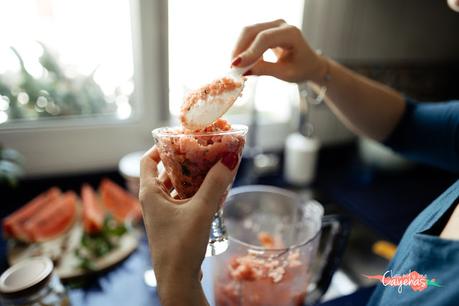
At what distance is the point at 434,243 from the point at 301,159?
735 mm

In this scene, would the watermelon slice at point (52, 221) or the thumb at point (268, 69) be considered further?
the watermelon slice at point (52, 221)

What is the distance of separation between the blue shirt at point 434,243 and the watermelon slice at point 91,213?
2.19 ft

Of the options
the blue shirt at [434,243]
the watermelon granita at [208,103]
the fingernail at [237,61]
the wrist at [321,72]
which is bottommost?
the blue shirt at [434,243]

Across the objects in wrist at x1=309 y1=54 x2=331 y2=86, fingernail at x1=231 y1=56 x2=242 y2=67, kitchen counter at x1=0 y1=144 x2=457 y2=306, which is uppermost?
fingernail at x1=231 y1=56 x2=242 y2=67

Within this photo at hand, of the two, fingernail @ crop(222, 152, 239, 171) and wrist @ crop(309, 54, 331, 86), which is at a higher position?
wrist @ crop(309, 54, 331, 86)

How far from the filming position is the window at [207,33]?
102 cm

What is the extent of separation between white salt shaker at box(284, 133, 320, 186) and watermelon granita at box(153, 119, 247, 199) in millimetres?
693

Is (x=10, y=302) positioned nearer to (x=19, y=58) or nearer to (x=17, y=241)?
(x=17, y=241)

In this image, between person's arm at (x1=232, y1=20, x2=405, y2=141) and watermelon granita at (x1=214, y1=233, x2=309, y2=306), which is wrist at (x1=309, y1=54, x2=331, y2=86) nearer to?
person's arm at (x1=232, y1=20, x2=405, y2=141)

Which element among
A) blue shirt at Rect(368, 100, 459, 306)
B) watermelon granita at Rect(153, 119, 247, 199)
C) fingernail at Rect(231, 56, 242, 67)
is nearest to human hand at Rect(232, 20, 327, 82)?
fingernail at Rect(231, 56, 242, 67)

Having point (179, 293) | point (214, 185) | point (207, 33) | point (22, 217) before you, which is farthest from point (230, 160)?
point (207, 33)

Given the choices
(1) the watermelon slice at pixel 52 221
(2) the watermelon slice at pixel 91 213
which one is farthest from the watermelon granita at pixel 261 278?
(1) the watermelon slice at pixel 52 221

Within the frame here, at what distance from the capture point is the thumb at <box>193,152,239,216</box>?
0.34 meters

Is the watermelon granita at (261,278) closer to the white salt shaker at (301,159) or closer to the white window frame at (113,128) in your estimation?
the white salt shaker at (301,159)
